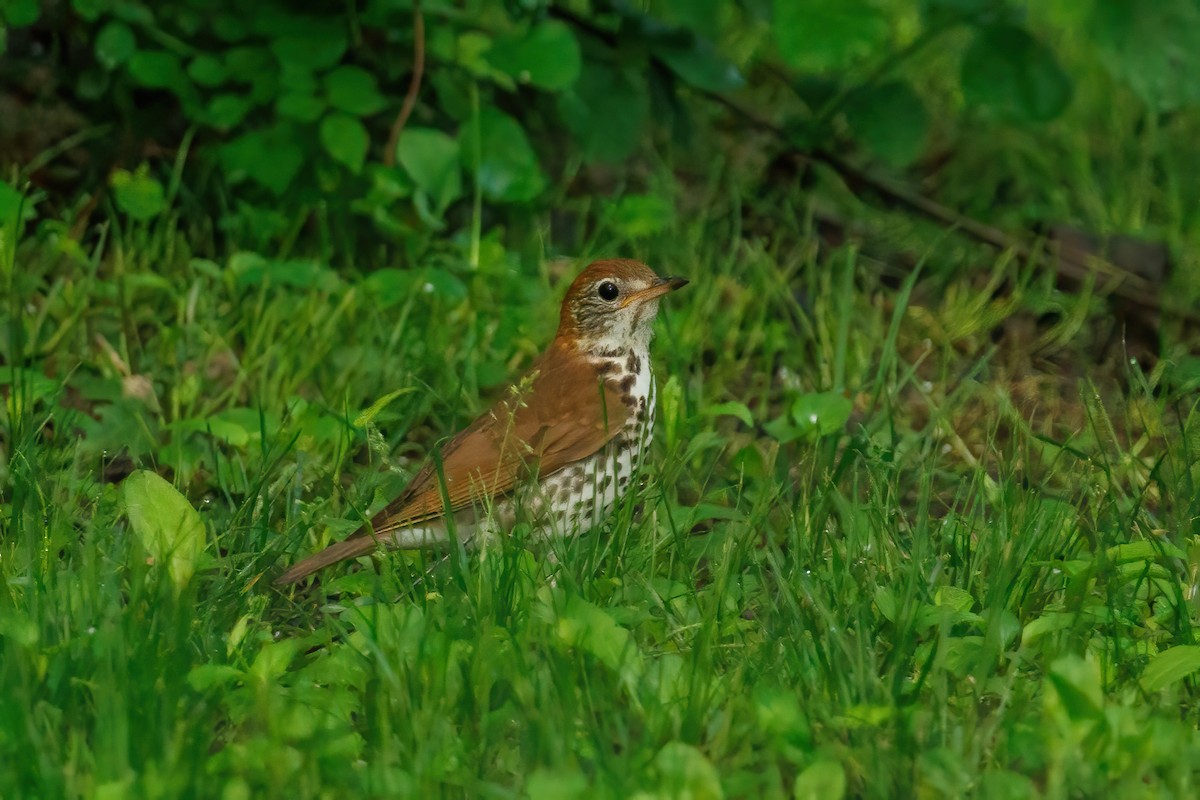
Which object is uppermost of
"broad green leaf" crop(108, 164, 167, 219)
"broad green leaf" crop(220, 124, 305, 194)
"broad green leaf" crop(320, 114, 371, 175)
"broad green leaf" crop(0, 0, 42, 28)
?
"broad green leaf" crop(0, 0, 42, 28)

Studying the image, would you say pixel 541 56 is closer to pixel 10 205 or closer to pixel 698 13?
pixel 698 13

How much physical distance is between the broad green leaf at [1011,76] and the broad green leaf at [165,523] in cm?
284

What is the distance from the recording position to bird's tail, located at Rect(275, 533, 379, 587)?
12.6 ft

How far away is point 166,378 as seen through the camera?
202 inches

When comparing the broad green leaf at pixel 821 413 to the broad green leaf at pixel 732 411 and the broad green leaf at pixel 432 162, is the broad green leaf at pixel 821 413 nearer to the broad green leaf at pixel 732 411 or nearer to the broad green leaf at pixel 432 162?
the broad green leaf at pixel 732 411

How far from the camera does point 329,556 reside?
12.7ft

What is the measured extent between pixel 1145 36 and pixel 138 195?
291cm

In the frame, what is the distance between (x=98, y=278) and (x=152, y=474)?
2.11 metres

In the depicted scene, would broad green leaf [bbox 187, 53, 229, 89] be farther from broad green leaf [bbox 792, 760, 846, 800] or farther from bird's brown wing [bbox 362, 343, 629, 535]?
broad green leaf [bbox 792, 760, 846, 800]

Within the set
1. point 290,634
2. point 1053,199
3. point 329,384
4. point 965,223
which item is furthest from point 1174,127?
point 290,634

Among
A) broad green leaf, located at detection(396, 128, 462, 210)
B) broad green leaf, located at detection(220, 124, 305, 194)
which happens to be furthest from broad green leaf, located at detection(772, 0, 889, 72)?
broad green leaf, located at detection(220, 124, 305, 194)

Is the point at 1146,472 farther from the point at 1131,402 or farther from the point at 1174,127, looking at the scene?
the point at 1174,127

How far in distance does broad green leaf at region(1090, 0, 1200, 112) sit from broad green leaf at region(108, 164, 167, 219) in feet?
8.97

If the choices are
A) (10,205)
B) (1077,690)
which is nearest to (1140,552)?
(1077,690)
